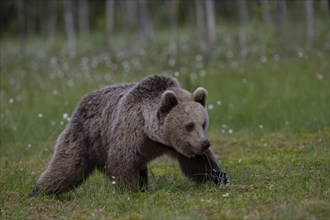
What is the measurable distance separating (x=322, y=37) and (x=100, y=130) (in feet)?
45.2

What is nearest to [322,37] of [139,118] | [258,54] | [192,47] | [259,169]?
[258,54]

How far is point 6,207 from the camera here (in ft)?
22.4

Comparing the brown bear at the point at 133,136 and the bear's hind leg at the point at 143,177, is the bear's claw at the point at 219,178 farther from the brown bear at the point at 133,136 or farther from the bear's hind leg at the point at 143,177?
the bear's hind leg at the point at 143,177

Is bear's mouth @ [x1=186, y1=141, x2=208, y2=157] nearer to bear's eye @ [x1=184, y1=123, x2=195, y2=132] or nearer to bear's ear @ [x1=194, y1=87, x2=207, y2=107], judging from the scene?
bear's eye @ [x1=184, y1=123, x2=195, y2=132]

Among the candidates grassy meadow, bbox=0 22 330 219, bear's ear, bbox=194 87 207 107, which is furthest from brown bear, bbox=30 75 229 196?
grassy meadow, bbox=0 22 330 219

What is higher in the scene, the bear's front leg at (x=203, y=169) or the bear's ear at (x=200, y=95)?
the bear's ear at (x=200, y=95)

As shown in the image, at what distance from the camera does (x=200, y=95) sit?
686 centimetres

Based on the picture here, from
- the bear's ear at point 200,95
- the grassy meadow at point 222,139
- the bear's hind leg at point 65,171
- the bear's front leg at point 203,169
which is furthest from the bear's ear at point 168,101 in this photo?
the bear's hind leg at point 65,171

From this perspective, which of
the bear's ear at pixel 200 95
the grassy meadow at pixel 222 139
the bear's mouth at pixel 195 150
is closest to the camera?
the grassy meadow at pixel 222 139

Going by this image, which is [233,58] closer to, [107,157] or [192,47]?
[192,47]

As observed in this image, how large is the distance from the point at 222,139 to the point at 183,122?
4.20m

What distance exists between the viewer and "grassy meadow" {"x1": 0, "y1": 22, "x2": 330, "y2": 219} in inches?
243

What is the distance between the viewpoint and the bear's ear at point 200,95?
269 inches

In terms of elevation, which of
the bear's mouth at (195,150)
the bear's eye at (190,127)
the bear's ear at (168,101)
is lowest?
the bear's mouth at (195,150)
